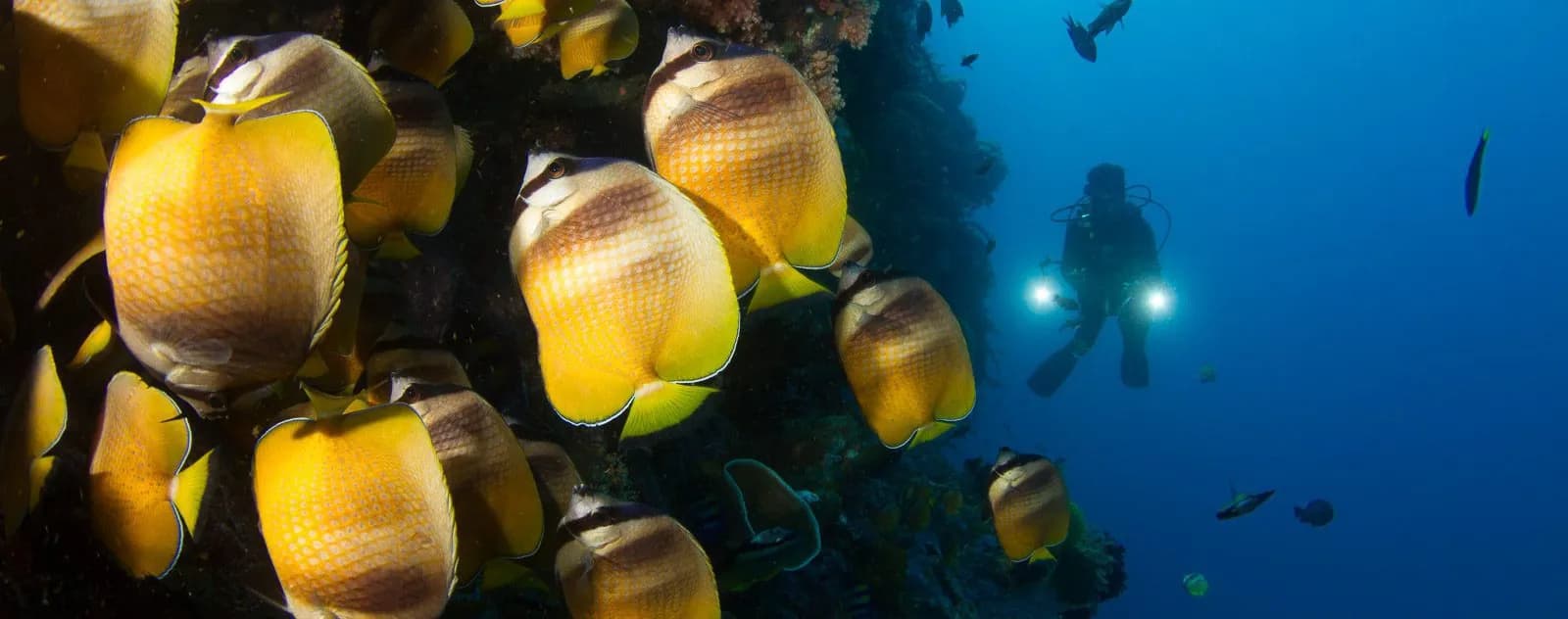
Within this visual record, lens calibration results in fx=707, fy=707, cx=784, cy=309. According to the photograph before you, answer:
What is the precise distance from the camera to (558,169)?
138 centimetres

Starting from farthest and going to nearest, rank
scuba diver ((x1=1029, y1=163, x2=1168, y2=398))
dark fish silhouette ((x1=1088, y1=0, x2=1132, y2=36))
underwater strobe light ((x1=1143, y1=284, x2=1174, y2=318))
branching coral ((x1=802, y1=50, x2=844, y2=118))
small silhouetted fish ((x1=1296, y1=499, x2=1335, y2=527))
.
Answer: underwater strobe light ((x1=1143, y1=284, x2=1174, y2=318)), scuba diver ((x1=1029, y1=163, x2=1168, y2=398)), small silhouetted fish ((x1=1296, y1=499, x2=1335, y2=527)), dark fish silhouette ((x1=1088, y1=0, x2=1132, y2=36)), branching coral ((x1=802, y1=50, x2=844, y2=118))

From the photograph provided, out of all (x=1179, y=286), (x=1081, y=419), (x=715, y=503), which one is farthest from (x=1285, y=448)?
(x=715, y=503)

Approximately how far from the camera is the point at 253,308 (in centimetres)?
92

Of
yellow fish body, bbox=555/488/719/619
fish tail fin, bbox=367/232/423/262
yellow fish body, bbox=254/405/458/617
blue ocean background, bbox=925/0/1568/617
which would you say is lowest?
blue ocean background, bbox=925/0/1568/617

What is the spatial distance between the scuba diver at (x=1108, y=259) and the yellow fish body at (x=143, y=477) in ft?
35.3

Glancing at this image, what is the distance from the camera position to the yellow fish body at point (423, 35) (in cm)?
194

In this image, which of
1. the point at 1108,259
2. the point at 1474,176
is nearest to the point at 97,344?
the point at 1474,176

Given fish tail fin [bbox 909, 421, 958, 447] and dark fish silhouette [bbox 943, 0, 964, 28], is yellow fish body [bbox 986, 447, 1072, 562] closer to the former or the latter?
fish tail fin [bbox 909, 421, 958, 447]

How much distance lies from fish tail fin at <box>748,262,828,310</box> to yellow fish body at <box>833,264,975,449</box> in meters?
0.56

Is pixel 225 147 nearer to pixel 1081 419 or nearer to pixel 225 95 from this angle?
pixel 225 95

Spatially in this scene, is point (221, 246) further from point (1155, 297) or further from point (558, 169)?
point (1155, 297)

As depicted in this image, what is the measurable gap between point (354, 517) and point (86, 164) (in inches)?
37.3

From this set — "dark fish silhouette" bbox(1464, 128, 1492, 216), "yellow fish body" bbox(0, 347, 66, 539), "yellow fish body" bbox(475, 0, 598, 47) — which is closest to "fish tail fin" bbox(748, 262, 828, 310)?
"yellow fish body" bbox(475, 0, 598, 47)

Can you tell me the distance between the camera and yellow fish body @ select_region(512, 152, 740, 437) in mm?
1298
